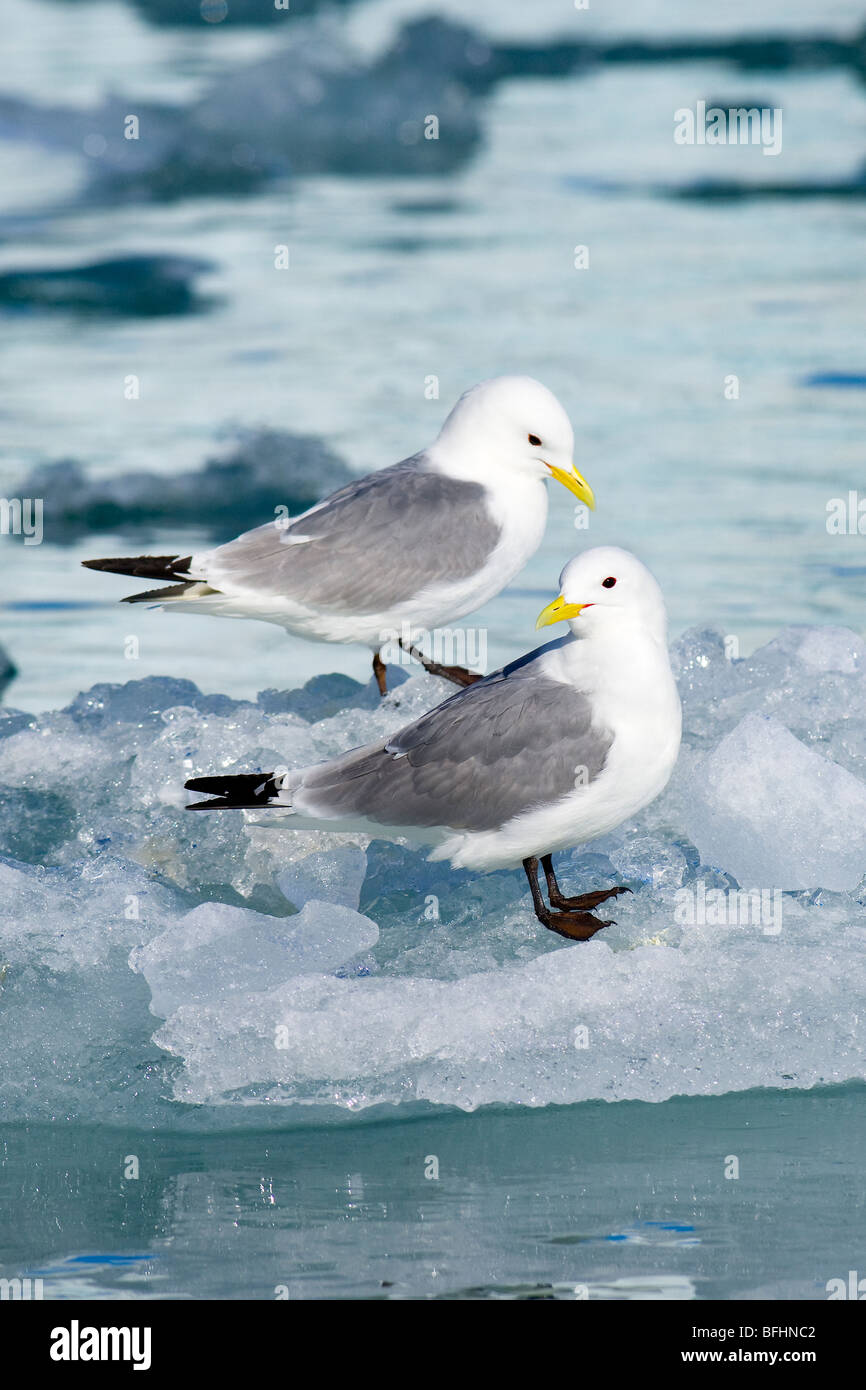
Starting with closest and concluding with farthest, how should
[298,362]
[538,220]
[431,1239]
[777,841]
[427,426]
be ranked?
[431,1239]
[777,841]
[427,426]
[298,362]
[538,220]

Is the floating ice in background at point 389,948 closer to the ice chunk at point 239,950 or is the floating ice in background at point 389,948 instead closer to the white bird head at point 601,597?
the ice chunk at point 239,950

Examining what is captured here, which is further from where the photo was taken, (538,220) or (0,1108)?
(538,220)

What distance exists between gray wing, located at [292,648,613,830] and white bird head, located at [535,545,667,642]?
18 cm

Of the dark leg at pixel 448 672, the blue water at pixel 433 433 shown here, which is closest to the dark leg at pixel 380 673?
the dark leg at pixel 448 672

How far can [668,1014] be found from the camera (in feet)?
14.4

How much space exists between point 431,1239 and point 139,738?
100 inches

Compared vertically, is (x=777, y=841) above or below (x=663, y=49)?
below

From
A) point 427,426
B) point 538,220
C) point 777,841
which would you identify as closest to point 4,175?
point 538,220

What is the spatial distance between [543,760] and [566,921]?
44 centimetres

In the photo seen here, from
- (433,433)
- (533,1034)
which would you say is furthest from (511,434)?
(433,433)

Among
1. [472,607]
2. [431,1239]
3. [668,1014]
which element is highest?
[472,607]

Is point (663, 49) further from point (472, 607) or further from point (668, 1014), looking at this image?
point (668, 1014)

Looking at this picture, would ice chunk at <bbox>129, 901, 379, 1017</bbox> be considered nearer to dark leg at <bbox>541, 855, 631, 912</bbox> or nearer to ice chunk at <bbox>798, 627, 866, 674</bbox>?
dark leg at <bbox>541, 855, 631, 912</bbox>

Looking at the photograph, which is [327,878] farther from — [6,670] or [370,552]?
[6,670]
